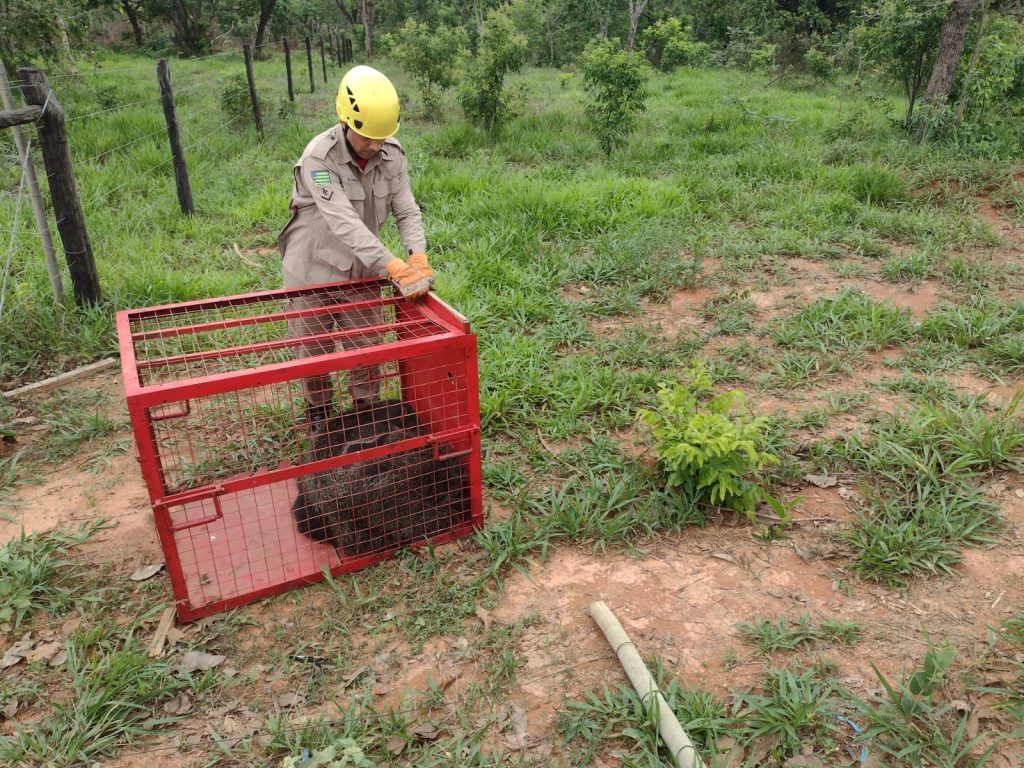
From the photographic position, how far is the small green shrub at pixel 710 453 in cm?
303

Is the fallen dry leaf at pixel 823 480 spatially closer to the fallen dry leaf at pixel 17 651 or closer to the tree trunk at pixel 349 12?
the fallen dry leaf at pixel 17 651

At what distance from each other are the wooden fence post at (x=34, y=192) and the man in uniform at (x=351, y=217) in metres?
1.82

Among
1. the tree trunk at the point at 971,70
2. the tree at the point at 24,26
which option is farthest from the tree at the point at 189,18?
the tree trunk at the point at 971,70

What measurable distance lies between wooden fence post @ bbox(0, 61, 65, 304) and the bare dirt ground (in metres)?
1.49

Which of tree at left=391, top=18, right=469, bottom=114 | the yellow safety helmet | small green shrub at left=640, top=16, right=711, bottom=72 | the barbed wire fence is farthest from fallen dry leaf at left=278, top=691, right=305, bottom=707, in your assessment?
small green shrub at left=640, top=16, right=711, bottom=72

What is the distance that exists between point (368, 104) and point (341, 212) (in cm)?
44

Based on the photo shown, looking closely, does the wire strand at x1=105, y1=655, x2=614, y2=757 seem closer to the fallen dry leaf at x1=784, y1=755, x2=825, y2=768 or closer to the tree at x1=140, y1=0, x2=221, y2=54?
the fallen dry leaf at x1=784, y1=755, x2=825, y2=768

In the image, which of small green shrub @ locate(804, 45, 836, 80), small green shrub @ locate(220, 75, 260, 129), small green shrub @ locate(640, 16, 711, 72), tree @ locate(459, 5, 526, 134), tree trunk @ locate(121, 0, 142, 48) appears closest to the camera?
tree @ locate(459, 5, 526, 134)

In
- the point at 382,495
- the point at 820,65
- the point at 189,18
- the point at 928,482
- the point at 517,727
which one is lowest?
the point at 517,727

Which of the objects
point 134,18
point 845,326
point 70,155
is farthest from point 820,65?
point 134,18

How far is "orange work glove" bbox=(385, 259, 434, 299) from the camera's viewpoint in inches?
113

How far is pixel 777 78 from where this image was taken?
1330 centimetres

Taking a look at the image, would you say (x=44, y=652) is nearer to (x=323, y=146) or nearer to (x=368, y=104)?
(x=323, y=146)

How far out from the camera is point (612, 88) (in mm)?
7977
